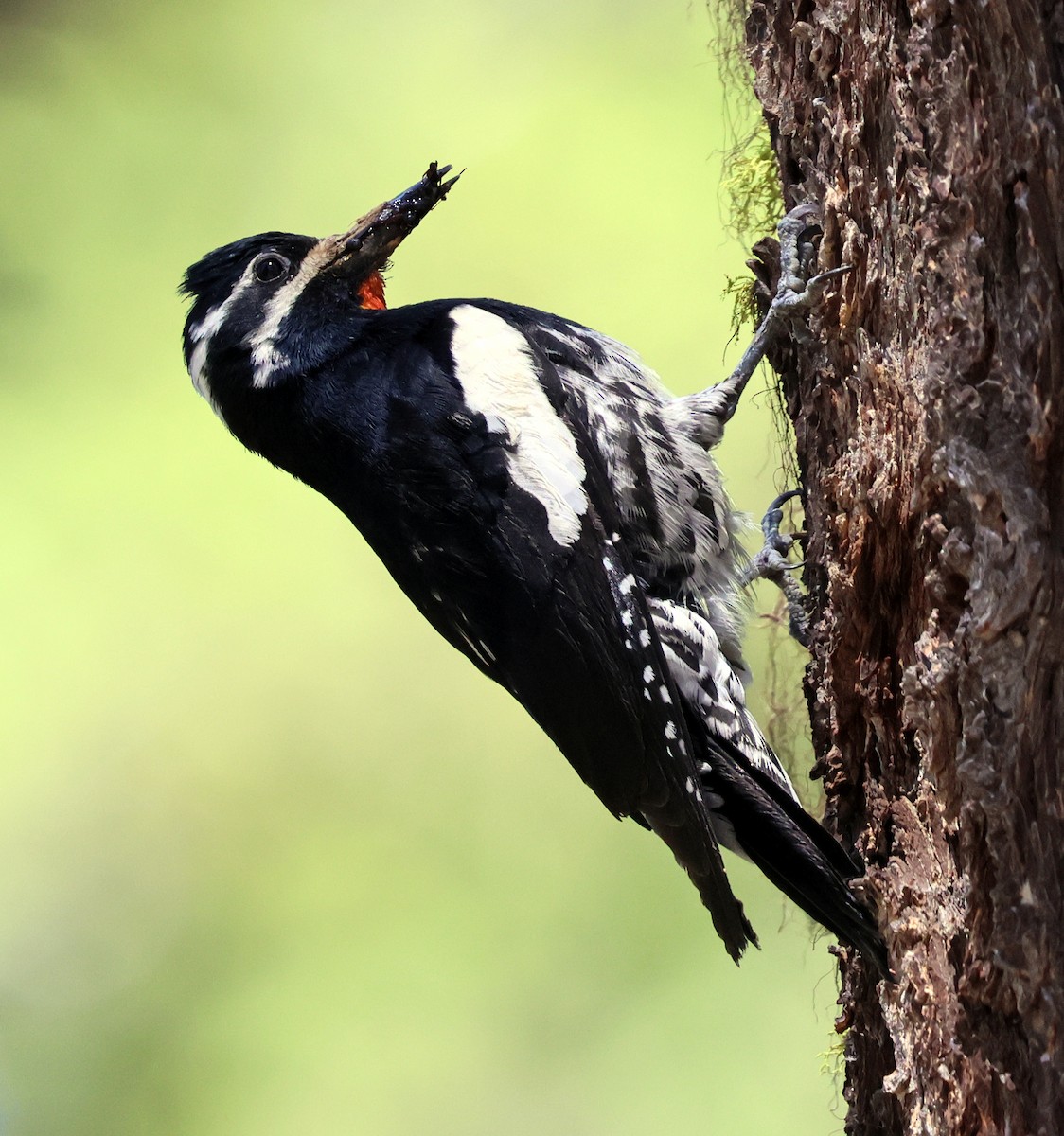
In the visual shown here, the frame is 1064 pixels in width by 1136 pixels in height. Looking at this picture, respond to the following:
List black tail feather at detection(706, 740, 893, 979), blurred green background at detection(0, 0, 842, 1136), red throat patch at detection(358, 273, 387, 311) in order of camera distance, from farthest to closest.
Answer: blurred green background at detection(0, 0, 842, 1136), red throat patch at detection(358, 273, 387, 311), black tail feather at detection(706, 740, 893, 979)

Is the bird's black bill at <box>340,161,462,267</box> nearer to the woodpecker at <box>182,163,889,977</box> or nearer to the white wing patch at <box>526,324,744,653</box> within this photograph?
the woodpecker at <box>182,163,889,977</box>

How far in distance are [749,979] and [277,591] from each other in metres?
1.71

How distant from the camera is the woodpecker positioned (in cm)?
155

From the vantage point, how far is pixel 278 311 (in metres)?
1.96

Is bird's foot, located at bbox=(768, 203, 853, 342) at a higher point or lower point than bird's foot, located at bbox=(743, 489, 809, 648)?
higher

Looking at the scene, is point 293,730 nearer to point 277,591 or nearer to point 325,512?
point 277,591

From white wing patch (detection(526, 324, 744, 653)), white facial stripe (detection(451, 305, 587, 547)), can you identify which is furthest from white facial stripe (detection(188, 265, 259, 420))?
white wing patch (detection(526, 324, 744, 653))

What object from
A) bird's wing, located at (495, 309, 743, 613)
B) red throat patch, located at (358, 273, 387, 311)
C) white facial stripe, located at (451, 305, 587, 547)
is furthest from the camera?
red throat patch, located at (358, 273, 387, 311)

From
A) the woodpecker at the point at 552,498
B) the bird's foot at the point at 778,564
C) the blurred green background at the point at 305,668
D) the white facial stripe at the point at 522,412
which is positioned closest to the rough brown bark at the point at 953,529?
the woodpecker at the point at 552,498

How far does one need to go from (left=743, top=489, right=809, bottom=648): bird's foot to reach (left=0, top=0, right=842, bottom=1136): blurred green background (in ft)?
2.93

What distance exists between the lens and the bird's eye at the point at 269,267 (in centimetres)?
200

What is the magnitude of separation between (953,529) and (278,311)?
4.22ft

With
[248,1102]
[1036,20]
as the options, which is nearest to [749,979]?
[248,1102]

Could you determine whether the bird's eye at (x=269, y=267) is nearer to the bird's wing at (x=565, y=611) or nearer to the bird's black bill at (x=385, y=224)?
the bird's black bill at (x=385, y=224)
